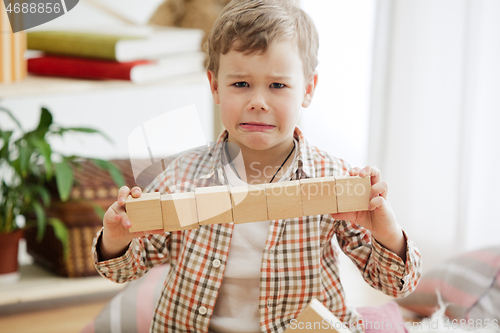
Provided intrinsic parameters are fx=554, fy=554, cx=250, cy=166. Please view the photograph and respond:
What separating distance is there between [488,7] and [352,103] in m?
0.55

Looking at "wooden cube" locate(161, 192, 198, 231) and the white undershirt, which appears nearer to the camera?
"wooden cube" locate(161, 192, 198, 231)

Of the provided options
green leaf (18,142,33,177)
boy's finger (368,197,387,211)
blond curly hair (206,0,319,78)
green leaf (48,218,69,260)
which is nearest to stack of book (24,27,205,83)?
green leaf (18,142,33,177)

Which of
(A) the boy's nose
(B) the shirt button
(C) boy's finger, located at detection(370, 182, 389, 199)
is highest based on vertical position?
(A) the boy's nose

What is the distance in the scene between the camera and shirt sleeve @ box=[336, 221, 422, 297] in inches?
28.8

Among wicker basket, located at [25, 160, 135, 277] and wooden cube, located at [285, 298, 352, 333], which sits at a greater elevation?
wooden cube, located at [285, 298, 352, 333]

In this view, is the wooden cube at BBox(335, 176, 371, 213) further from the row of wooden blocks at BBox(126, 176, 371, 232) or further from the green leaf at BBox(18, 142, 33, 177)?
the green leaf at BBox(18, 142, 33, 177)

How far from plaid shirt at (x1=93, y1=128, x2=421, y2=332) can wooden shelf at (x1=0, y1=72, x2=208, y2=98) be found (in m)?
0.55

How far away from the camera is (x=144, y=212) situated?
60 centimetres

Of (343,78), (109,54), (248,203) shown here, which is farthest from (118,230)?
(343,78)

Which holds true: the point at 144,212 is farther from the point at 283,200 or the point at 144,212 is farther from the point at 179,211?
the point at 283,200

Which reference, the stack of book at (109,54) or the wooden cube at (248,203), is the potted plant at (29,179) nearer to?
the stack of book at (109,54)

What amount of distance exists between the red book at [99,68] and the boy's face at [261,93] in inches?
25.6

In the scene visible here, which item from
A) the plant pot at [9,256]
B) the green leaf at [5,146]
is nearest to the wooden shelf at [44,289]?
the plant pot at [9,256]

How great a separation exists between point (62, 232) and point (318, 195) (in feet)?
2.87
